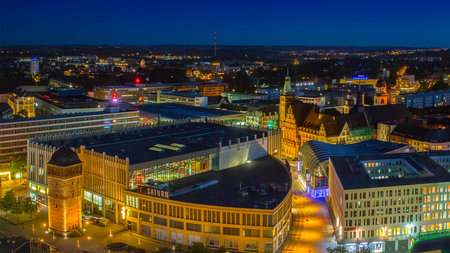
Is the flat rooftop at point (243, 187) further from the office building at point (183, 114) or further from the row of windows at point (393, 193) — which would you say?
the office building at point (183, 114)

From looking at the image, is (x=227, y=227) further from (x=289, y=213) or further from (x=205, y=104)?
(x=205, y=104)

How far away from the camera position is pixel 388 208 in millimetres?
68438

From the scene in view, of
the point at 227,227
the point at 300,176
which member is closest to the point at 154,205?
the point at 227,227

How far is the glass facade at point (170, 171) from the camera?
232 feet

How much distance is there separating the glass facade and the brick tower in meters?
7.77

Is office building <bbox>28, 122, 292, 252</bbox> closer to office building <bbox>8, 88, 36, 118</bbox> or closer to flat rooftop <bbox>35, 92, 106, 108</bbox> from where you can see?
flat rooftop <bbox>35, 92, 106, 108</bbox>

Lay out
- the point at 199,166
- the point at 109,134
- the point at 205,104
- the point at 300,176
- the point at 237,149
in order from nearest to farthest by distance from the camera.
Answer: the point at 199,166 < the point at 237,149 < the point at 109,134 < the point at 300,176 < the point at 205,104

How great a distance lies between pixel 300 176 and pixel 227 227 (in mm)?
39599

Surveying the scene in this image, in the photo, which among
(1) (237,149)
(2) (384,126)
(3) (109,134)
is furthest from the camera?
(2) (384,126)

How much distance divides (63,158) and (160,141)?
20584 mm

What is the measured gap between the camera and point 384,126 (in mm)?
124000

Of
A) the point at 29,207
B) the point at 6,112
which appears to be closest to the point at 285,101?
the point at 29,207

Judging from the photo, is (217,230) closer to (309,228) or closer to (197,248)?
(197,248)

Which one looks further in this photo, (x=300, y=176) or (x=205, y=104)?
(x=205, y=104)
